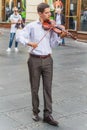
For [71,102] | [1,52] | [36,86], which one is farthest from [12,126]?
[1,52]

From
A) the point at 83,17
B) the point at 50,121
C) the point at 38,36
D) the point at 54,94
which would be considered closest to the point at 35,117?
the point at 50,121

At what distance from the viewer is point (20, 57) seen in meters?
14.6

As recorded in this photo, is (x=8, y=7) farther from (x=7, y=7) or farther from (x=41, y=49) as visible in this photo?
(x=41, y=49)

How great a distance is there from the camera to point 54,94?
8.69 metres

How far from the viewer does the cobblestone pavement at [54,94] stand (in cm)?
666

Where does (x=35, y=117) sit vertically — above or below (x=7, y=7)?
below

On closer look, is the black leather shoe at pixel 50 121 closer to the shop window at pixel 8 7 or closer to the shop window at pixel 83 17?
the shop window at pixel 83 17

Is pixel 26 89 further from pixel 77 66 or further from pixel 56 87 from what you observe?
pixel 77 66

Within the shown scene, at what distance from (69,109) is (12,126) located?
1369mm

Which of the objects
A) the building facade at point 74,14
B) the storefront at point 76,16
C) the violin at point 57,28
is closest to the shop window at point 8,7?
the building facade at point 74,14

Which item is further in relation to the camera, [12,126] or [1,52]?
[1,52]

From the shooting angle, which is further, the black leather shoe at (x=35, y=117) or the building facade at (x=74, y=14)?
the building facade at (x=74, y=14)

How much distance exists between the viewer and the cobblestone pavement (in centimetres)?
666

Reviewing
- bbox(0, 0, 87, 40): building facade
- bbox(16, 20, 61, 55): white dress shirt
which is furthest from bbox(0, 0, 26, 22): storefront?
bbox(16, 20, 61, 55): white dress shirt
